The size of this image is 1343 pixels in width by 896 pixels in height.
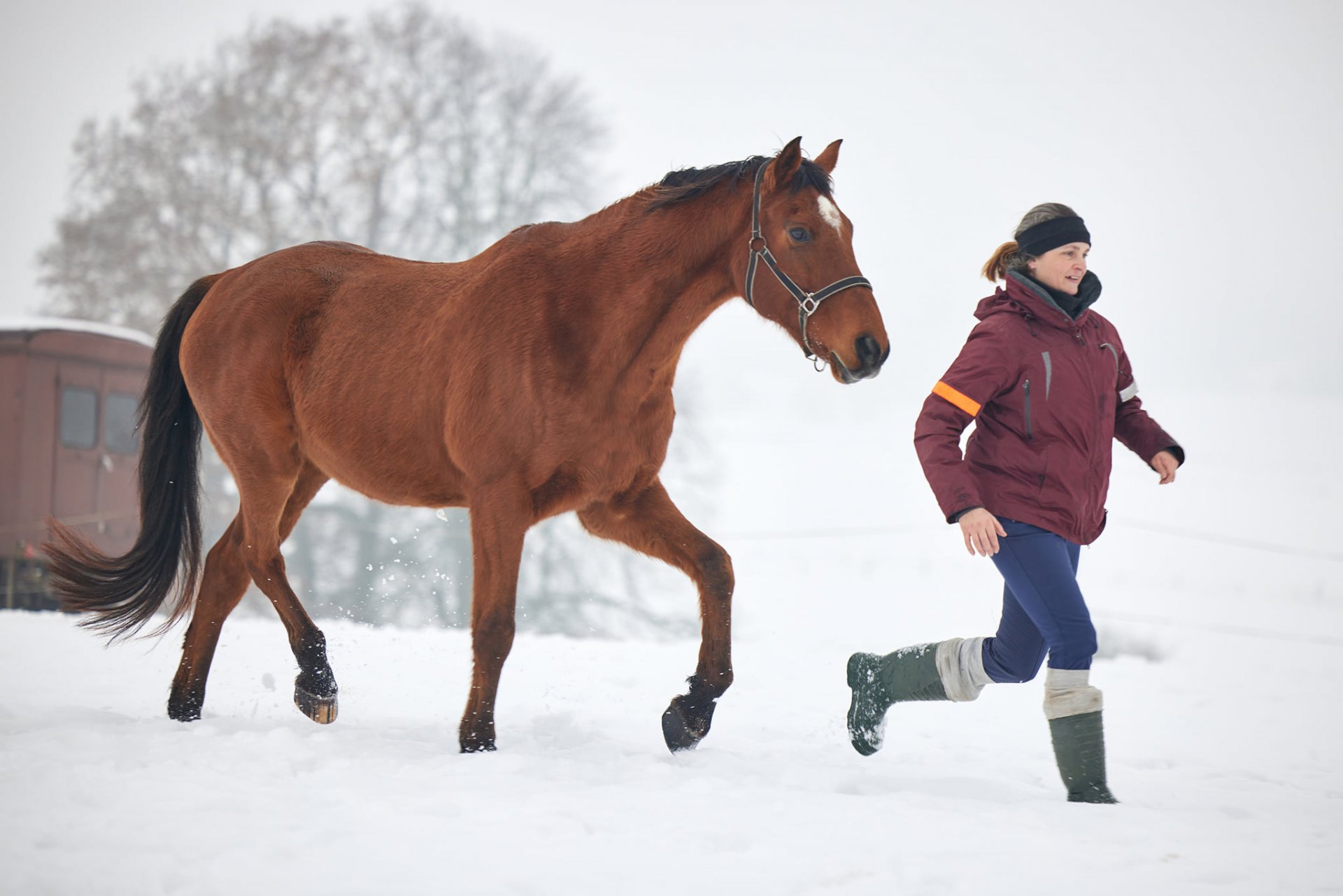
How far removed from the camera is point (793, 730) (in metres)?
4.18

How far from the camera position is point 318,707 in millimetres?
3904

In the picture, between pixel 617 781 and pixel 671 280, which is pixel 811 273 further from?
pixel 617 781

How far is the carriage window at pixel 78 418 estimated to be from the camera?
10.9 m

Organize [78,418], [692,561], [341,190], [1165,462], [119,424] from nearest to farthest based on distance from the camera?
[1165,462]
[692,561]
[78,418]
[119,424]
[341,190]

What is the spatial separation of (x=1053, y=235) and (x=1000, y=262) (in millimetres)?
271

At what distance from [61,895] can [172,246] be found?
14517 millimetres

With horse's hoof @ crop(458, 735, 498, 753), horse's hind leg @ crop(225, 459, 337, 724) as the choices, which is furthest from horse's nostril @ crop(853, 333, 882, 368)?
horse's hind leg @ crop(225, 459, 337, 724)

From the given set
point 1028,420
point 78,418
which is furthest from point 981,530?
point 78,418

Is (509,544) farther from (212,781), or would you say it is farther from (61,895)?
(61,895)

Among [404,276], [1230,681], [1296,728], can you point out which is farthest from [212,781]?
[1230,681]

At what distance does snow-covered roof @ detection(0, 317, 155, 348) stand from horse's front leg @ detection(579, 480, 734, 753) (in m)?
7.93

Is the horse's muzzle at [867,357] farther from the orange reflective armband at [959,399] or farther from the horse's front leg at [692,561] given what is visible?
the horse's front leg at [692,561]

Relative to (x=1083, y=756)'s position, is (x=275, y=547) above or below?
above

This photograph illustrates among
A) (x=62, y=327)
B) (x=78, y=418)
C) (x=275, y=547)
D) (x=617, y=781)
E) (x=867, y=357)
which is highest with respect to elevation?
(x=62, y=327)
